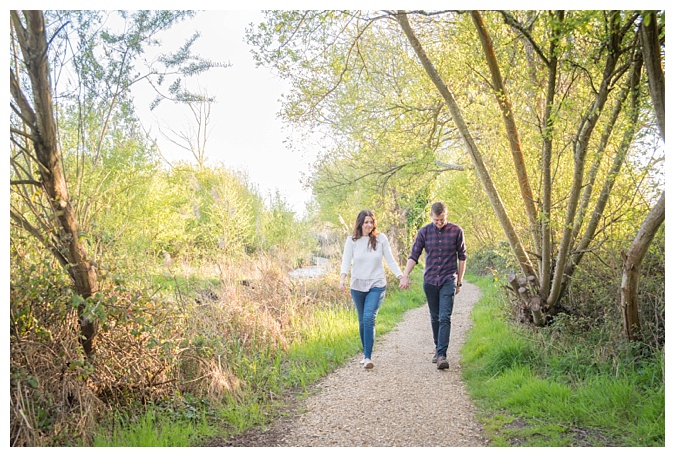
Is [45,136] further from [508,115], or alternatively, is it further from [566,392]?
[508,115]

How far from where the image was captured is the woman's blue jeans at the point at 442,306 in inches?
206

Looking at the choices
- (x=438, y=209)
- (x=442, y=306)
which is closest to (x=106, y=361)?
(x=442, y=306)

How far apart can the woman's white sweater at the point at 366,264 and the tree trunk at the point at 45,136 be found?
2444 mm

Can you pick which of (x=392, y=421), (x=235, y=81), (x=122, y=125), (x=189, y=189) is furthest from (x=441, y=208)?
(x=189, y=189)

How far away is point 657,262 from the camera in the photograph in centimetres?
482

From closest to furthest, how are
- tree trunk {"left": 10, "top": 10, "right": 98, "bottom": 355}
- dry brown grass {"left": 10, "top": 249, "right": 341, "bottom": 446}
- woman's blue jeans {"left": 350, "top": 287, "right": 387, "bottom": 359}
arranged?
dry brown grass {"left": 10, "top": 249, "right": 341, "bottom": 446} → tree trunk {"left": 10, "top": 10, "right": 98, "bottom": 355} → woman's blue jeans {"left": 350, "top": 287, "right": 387, "bottom": 359}

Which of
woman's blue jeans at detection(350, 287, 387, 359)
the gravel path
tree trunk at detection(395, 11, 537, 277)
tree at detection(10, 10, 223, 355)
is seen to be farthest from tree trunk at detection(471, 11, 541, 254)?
tree at detection(10, 10, 223, 355)

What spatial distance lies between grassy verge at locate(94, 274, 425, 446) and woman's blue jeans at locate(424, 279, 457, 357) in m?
1.15

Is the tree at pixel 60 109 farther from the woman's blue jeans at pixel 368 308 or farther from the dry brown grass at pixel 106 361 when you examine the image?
the woman's blue jeans at pixel 368 308

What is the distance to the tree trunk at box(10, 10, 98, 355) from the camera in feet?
11.9

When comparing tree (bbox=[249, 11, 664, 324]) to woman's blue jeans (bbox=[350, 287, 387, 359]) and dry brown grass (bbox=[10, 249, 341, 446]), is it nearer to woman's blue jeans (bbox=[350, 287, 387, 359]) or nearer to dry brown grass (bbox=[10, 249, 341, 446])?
woman's blue jeans (bbox=[350, 287, 387, 359])

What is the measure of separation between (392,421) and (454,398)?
2.49 ft

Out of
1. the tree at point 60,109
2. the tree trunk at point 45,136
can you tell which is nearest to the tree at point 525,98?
the tree at point 60,109

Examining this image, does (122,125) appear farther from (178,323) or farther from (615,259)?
(615,259)
